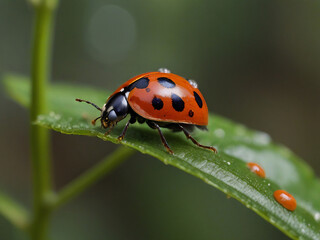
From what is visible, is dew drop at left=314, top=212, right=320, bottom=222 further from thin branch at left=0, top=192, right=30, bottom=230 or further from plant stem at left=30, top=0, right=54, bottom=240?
thin branch at left=0, top=192, right=30, bottom=230

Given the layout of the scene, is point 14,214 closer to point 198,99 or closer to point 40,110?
point 40,110

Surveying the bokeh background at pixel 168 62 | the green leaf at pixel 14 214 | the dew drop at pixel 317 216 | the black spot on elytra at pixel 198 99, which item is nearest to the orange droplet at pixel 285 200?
the dew drop at pixel 317 216

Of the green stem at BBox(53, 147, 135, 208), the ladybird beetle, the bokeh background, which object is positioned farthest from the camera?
the bokeh background

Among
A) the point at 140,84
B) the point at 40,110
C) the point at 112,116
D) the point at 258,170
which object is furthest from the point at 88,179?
the point at 258,170

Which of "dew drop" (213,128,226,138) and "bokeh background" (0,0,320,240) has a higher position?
"dew drop" (213,128,226,138)

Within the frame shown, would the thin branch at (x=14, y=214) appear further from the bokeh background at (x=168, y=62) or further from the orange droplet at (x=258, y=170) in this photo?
the bokeh background at (x=168, y=62)

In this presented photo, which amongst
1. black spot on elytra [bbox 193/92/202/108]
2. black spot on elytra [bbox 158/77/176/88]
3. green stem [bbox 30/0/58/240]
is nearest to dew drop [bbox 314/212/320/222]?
black spot on elytra [bbox 193/92/202/108]
